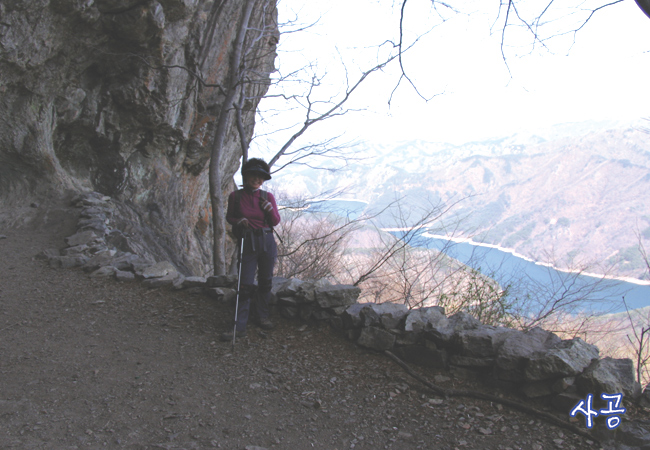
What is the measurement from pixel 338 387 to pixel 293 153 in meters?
6.34

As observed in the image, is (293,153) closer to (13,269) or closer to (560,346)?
(13,269)

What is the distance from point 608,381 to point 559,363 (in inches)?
12.2

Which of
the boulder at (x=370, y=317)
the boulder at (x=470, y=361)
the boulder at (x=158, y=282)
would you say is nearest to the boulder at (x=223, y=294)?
the boulder at (x=158, y=282)

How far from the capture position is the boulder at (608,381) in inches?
111

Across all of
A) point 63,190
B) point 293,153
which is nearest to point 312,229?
point 293,153

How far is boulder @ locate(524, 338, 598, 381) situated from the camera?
9.72 feet

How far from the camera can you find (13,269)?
19.4ft

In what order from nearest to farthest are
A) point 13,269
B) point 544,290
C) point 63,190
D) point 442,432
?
point 442,432
point 13,269
point 544,290
point 63,190

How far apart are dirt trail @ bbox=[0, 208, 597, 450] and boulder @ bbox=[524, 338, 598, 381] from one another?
345mm

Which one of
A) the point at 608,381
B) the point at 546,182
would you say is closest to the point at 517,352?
the point at 608,381

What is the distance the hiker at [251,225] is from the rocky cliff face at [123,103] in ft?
13.4

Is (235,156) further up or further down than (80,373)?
further up

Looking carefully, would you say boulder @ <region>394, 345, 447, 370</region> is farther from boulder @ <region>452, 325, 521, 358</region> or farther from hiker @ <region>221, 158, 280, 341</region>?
hiker @ <region>221, 158, 280, 341</region>

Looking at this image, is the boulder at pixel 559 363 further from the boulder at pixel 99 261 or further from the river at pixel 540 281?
the boulder at pixel 99 261
